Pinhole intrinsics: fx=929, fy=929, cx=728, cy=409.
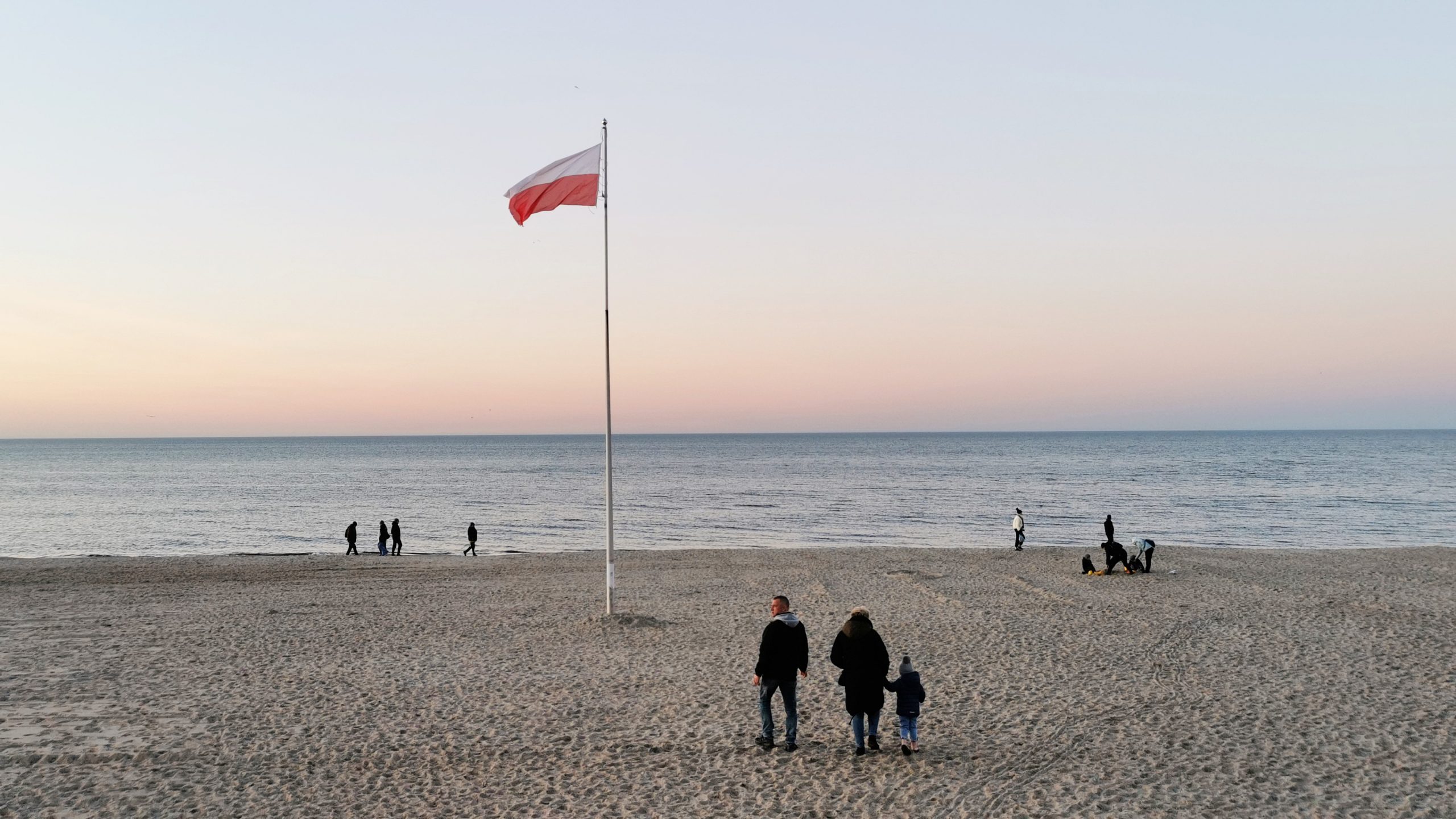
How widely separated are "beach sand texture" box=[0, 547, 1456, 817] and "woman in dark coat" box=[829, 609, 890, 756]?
0.70 m

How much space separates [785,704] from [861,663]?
1255 mm

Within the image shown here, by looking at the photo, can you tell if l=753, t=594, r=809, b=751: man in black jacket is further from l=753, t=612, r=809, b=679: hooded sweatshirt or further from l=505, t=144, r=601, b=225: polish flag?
l=505, t=144, r=601, b=225: polish flag

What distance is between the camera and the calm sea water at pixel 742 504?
39.8 metres

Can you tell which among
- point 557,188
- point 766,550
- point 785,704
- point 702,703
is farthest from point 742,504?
point 785,704

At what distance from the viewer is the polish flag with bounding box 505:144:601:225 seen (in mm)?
15906

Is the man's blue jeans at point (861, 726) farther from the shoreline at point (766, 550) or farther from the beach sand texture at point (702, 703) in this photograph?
the shoreline at point (766, 550)

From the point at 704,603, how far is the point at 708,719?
907 cm

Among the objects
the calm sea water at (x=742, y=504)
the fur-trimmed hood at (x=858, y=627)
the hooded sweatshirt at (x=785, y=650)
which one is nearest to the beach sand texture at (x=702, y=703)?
the hooded sweatshirt at (x=785, y=650)

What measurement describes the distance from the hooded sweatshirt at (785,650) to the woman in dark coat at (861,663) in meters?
0.36

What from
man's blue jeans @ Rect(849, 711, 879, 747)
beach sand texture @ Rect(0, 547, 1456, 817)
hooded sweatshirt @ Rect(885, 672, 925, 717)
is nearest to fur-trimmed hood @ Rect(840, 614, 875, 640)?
hooded sweatshirt @ Rect(885, 672, 925, 717)

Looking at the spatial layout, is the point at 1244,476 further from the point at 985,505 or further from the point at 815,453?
the point at 815,453

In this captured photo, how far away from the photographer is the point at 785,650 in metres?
9.42

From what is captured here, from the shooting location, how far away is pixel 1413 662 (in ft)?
45.8

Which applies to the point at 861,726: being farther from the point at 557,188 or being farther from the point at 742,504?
the point at 742,504
